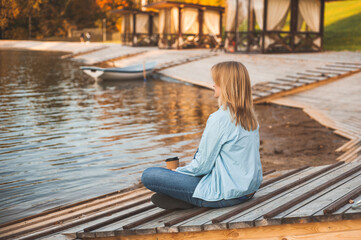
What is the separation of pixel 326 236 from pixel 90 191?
4.03 m

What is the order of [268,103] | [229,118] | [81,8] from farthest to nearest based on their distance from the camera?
1. [81,8]
2. [268,103]
3. [229,118]

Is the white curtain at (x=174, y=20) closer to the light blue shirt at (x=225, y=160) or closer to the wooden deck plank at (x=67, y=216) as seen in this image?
the wooden deck plank at (x=67, y=216)

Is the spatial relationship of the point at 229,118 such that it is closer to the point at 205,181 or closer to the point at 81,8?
the point at 205,181

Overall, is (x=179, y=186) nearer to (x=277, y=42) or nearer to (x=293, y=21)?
(x=277, y=42)

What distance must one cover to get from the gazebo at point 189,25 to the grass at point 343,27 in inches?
362

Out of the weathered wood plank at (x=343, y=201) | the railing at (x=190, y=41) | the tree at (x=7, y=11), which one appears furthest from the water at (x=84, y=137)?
the tree at (x=7, y=11)

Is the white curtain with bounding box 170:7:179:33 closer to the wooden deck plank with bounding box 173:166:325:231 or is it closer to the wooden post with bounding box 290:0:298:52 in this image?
the wooden post with bounding box 290:0:298:52

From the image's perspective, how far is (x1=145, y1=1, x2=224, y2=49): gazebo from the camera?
37.6 m

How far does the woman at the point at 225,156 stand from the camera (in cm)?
396

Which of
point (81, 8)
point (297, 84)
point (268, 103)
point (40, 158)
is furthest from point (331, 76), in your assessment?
point (81, 8)

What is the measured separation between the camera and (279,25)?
26609mm

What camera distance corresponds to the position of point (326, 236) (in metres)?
3.68

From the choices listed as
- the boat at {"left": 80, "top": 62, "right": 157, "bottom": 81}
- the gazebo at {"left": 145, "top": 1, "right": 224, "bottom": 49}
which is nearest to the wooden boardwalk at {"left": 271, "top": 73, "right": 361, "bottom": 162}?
the boat at {"left": 80, "top": 62, "right": 157, "bottom": 81}

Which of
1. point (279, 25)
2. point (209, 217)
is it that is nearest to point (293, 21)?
point (279, 25)
